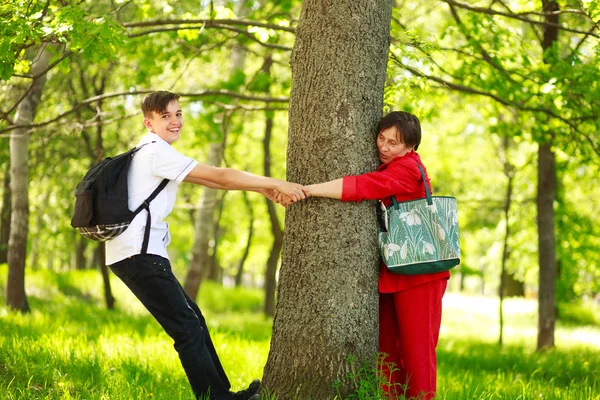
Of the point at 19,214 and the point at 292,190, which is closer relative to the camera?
the point at 292,190

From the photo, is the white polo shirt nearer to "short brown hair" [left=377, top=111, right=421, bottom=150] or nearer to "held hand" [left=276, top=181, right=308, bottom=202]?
"held hand" [left=276, top=181, right=308, bottom=202]

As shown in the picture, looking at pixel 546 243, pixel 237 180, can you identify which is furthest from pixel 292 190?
pixel 546 243

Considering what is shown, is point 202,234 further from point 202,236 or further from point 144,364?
point 144,364

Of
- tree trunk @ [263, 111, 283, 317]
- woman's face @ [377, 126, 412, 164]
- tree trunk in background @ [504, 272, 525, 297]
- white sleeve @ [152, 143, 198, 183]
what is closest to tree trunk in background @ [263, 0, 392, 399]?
woman's face @ [377, 126, 412, 164]

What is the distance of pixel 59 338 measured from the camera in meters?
5.59

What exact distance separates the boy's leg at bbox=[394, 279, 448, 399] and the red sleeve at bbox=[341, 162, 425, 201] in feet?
2.02

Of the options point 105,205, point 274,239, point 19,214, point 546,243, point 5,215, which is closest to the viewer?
point 105,205

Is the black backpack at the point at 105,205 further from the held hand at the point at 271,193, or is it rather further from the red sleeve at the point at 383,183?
the red sleeve at the point at 383,183

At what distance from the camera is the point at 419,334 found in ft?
12.1

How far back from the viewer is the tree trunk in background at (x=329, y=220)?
363 cm

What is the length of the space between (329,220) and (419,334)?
885 mm

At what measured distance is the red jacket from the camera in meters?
3.60

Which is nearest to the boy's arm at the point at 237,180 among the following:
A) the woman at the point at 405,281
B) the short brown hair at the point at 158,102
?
the woman at the point at 405,281

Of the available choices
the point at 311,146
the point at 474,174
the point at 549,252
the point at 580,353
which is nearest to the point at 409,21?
the point at 549,252
